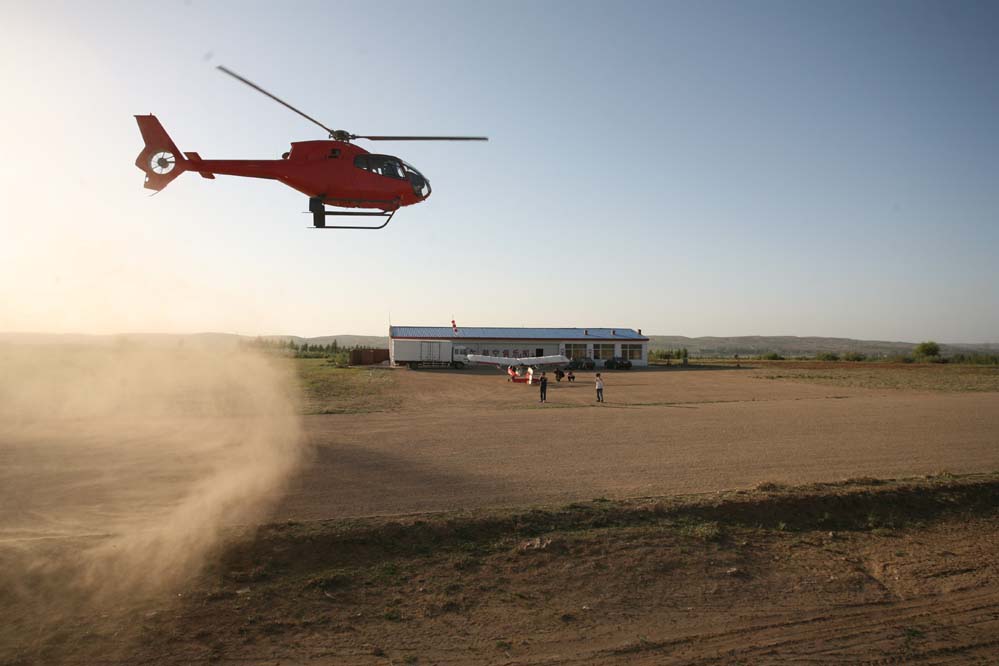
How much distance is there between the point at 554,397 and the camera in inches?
1455

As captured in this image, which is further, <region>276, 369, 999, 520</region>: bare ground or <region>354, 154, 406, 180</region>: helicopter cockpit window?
<region>354, 154, 406, 180</region>: helicopter cockpit window

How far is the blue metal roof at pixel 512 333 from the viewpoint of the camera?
235 ft

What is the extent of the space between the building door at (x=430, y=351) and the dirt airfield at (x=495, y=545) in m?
43.6

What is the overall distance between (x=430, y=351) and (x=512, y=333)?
12.5 meters

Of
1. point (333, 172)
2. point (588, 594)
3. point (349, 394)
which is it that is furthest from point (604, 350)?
point (588, 594)

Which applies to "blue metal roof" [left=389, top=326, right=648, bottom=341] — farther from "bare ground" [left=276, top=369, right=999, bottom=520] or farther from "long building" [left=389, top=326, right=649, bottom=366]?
"bare ground" [left=276, top=369, right=999, bottom=520]

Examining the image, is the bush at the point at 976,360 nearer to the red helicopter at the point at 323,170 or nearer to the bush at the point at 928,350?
the bush at the point at 928,350

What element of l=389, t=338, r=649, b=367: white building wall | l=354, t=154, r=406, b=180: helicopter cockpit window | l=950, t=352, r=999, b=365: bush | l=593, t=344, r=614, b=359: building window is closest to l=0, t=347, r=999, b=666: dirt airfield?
l=354, t=154, r=406, b=180: helicopter cockpit window

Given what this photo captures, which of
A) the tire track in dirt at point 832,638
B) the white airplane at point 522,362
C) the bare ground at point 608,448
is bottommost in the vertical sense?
the tire track in dirt at point 832,638

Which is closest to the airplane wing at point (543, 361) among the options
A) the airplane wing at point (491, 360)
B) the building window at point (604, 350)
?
the airplane wing at point (491, 360)

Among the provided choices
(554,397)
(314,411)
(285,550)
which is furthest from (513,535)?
(554,397)

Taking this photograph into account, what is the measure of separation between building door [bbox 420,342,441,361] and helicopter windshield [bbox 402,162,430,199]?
50.1 meters

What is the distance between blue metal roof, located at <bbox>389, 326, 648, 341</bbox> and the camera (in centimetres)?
7150

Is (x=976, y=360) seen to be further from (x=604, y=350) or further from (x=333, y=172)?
(x=333, y=172)
